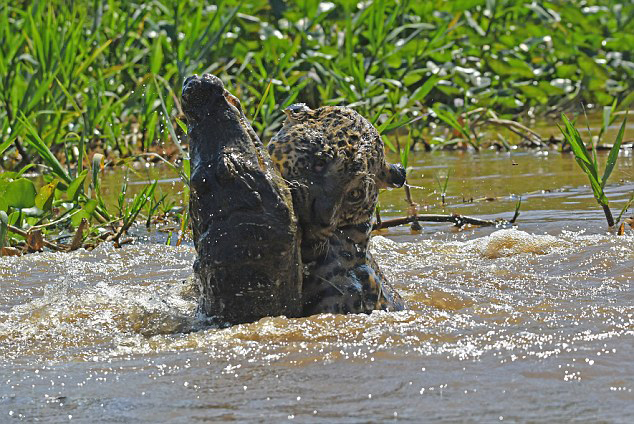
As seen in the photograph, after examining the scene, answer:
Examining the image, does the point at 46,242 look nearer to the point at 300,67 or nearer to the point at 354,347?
the point at 354,347

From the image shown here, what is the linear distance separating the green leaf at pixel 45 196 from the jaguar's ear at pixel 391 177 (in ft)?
7.39

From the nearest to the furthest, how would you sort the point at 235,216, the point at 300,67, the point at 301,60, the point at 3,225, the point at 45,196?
1. the point at 235,216
2. the point at 3,225
3. the point at 45,196
4. the point at 301,60
5. the point at 300,67

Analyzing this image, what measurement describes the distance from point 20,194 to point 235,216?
7.88 ft

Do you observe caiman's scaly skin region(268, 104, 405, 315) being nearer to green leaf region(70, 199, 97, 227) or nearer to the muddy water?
the muddy water

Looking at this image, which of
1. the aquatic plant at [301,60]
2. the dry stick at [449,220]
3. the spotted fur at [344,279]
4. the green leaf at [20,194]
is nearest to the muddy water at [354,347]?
the spotted fur at [344,279]

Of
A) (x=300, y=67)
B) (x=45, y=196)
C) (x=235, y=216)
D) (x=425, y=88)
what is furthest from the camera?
(x=300, y=67)

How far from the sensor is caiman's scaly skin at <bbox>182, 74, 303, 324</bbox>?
8.89 feet

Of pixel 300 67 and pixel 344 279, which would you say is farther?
pixel 300 67

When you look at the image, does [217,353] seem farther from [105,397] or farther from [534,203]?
[534,203]

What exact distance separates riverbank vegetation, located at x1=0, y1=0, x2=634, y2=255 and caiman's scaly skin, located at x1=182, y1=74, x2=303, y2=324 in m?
2.54

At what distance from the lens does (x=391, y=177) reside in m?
3.10

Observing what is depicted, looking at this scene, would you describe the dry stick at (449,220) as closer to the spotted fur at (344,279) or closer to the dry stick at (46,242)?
the dry stick at (46,242)

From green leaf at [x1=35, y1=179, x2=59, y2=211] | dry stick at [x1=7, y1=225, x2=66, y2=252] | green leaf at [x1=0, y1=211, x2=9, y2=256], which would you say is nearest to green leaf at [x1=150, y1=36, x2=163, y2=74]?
green leaf at [x1=35, y1=179, x2=59, y2=211]

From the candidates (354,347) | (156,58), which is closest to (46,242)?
(354,347)
